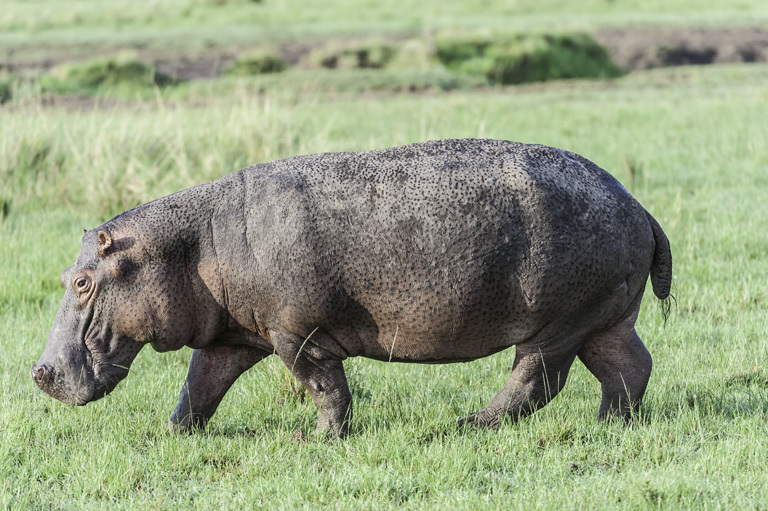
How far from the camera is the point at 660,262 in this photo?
173 inches

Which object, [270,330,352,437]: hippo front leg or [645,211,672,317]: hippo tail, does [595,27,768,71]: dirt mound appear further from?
[270,330,352,437]: hippo front leg

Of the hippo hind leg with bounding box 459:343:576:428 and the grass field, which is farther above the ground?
the hippo hind leg with bounding box 459:343:576:428

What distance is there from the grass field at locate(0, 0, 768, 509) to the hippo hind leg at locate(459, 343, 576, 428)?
0.08 meters

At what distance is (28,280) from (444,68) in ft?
56.8

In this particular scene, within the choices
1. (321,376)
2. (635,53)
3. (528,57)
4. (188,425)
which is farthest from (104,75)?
(321,376)

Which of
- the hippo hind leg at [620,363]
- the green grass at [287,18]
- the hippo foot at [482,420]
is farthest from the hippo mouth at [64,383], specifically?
the green grass at [287,18]

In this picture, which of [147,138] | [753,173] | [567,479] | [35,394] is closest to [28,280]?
[35,394]

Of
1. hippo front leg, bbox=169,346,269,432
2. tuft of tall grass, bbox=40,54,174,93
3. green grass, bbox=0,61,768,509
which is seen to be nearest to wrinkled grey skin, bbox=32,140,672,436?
hippo front leg, bbox=169,346,269,432

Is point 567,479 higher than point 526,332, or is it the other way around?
point 526,332

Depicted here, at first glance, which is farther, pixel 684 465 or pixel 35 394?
pixel 35 394

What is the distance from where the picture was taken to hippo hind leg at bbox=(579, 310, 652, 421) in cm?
435

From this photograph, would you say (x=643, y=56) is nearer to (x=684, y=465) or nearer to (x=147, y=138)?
(x=147, y=138)

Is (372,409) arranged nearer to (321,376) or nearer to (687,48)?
Answer: (321,376)

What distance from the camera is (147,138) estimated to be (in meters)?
10.4
